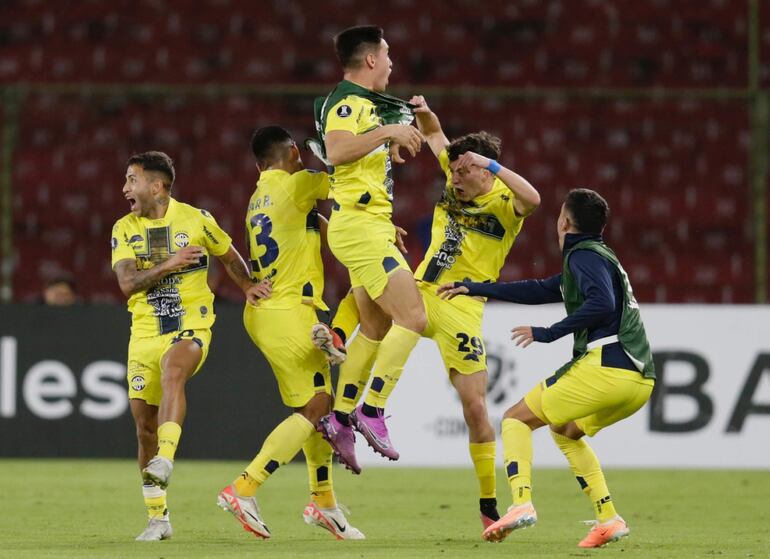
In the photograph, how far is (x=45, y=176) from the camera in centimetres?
1736

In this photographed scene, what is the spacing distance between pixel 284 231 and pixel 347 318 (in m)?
0.57

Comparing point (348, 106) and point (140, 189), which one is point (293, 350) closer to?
point (140, 189)

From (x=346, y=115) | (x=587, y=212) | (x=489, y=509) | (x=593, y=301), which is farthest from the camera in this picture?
(x=489, y=509)

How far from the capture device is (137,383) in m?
7.50

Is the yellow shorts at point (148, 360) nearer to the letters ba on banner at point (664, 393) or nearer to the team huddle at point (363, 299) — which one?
the team huddle at point (363, 299)

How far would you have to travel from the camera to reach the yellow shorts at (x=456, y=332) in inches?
304

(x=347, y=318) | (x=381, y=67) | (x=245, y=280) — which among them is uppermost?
(x=381, y=67)

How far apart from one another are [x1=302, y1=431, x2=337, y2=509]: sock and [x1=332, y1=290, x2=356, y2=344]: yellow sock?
555 millimetres

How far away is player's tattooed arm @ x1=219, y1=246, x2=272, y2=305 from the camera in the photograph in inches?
305

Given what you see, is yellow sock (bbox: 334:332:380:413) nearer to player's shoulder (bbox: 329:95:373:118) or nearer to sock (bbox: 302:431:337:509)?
sock (bbox: 302:431:337:509)

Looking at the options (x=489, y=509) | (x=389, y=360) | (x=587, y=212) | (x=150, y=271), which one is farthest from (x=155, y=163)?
(x=489, y=509)

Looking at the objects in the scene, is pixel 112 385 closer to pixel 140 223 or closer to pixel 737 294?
pixel 140 223

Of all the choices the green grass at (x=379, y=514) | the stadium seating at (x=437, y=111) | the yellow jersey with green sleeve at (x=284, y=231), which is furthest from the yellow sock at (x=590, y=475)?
the stadium seating at (x=437, y=111)

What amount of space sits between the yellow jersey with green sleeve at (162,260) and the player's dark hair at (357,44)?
44.8 inches
